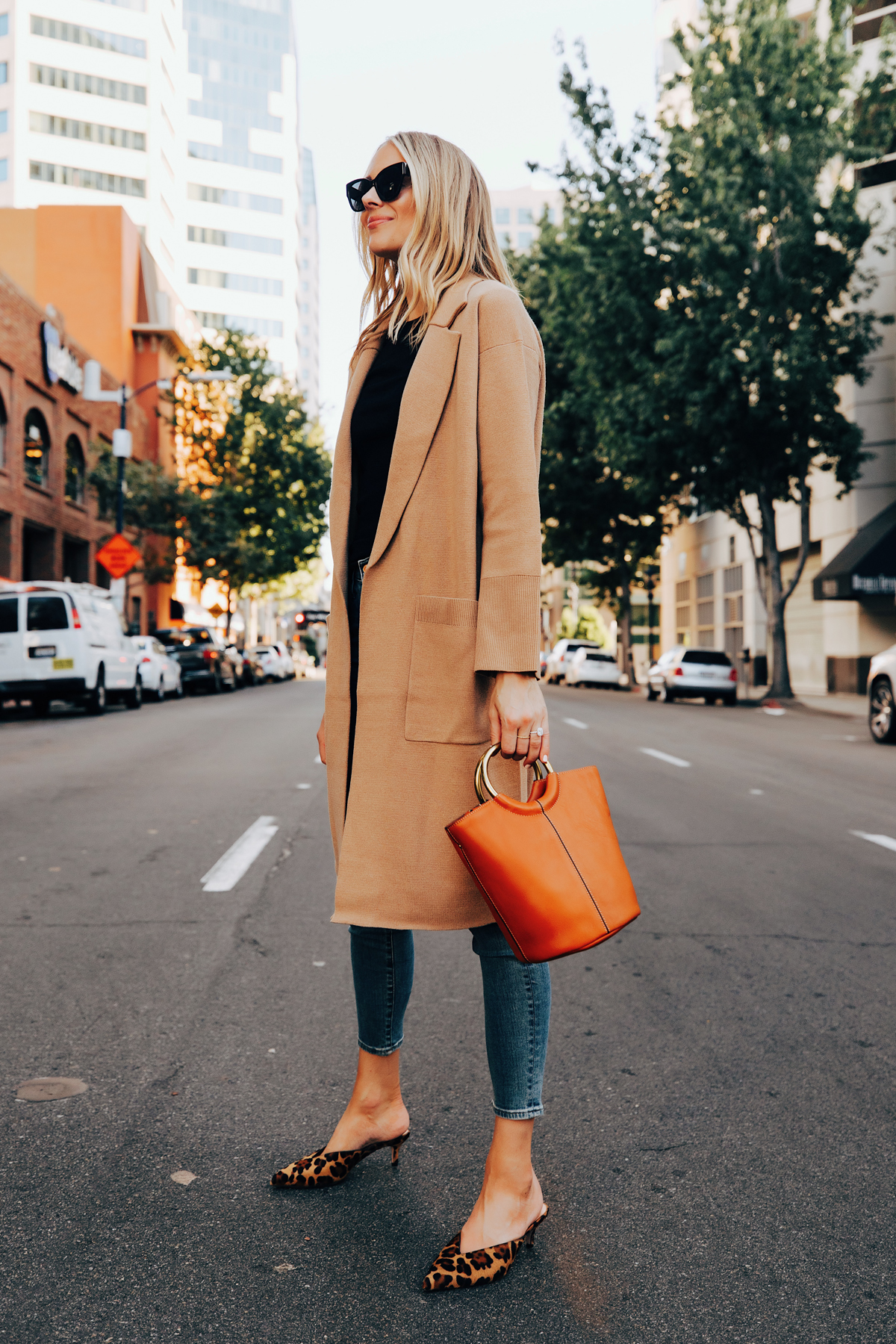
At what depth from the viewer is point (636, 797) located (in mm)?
9312

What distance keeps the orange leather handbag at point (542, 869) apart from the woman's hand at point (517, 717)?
1.7 inches

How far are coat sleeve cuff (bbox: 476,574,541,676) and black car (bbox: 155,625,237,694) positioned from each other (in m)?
28.0

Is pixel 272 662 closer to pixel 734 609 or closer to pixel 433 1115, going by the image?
pixel 734 609

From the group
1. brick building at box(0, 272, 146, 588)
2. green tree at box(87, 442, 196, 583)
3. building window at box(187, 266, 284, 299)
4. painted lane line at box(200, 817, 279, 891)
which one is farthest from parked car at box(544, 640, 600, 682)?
building window at box(187, 266, 284, 299)

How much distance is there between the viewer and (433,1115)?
303 centimetres

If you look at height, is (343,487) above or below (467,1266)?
above

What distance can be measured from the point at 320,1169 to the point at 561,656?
140 ft

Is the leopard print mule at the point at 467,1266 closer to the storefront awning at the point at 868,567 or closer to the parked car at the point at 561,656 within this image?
the storefront awning at the point at 868,567

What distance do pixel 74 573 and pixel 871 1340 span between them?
39805 mm

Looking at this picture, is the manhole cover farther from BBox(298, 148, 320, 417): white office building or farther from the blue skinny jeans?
BBox(298, 148, 320, 417): white office building

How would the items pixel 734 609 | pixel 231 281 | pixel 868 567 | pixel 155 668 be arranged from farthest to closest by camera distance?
pixel 231 281 → pixel 734 609 → pixel 868 567 → pixel 155 668

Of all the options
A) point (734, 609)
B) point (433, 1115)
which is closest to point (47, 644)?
point (433, 1115)

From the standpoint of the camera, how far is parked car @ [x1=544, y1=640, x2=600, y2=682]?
4453cm

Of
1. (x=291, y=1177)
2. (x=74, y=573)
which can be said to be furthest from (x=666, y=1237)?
(x=74, y=573)
